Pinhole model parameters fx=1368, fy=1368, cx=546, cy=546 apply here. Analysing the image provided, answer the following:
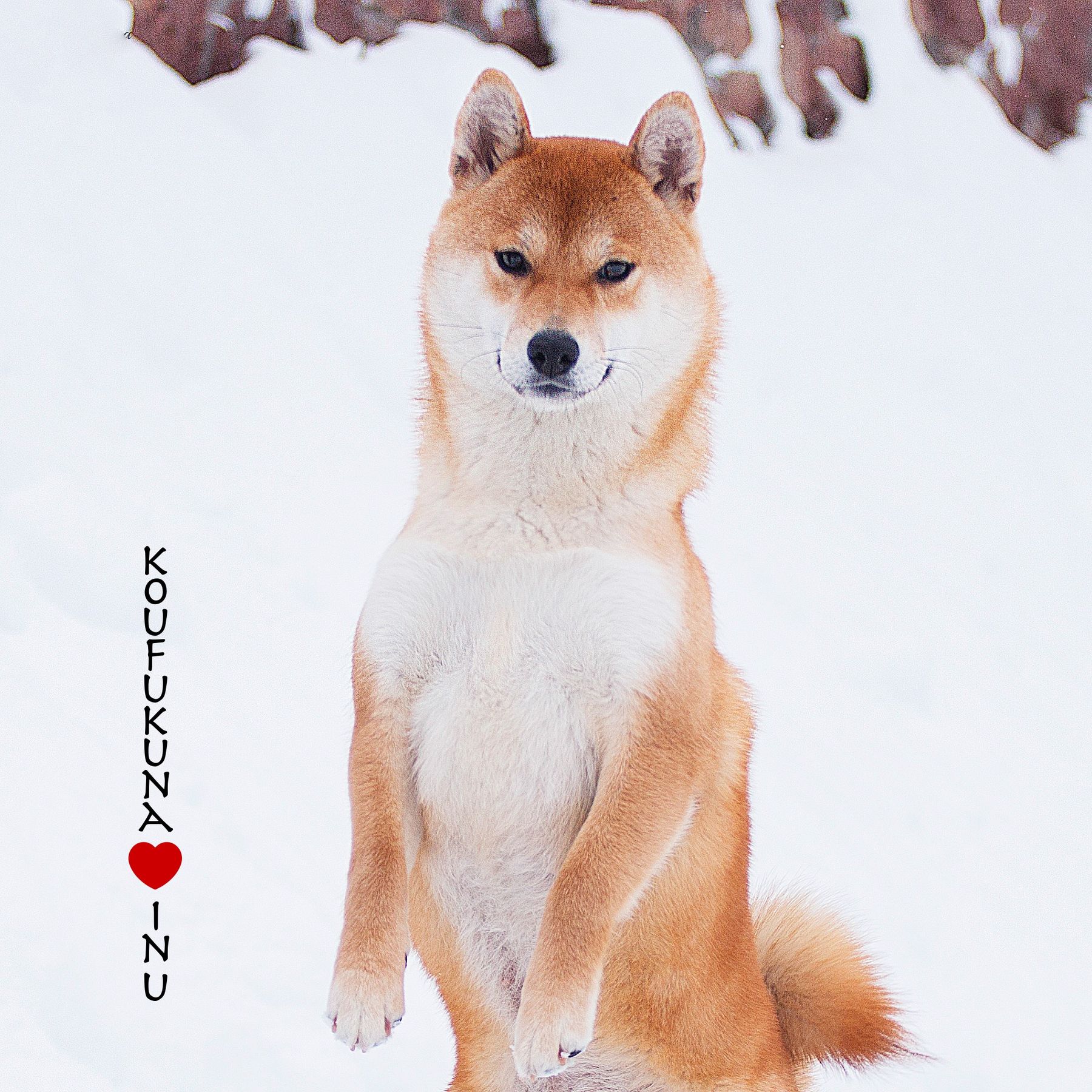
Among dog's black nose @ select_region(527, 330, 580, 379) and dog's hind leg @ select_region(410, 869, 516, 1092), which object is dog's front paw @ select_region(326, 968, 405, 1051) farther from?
dog's black nose @ select_region(527, 330, 580, 379)

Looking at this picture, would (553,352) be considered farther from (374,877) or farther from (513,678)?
(374,877)

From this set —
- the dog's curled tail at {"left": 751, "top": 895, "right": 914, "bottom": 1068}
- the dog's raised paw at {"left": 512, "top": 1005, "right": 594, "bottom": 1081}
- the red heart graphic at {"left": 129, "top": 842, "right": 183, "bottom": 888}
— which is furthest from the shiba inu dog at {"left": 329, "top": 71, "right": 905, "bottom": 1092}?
the red heart graphic at {"left": 129, "top": 842, "right": 183, "bottom": 888}

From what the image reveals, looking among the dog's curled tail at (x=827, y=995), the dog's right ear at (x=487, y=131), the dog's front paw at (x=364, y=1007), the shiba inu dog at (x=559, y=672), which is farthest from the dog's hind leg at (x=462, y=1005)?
the dog's right ear at (x=487, y=131)

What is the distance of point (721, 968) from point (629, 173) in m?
1.15

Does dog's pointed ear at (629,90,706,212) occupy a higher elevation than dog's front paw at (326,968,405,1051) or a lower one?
higher

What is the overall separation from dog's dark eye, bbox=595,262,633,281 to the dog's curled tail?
113 centimetres

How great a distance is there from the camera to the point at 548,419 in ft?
6.11

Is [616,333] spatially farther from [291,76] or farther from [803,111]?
[803,111]

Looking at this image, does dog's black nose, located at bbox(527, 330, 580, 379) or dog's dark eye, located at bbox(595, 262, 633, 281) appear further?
dog's dark eye, located at bbox(595, 262, 633, 281)

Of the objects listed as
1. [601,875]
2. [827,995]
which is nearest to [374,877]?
[601,875]

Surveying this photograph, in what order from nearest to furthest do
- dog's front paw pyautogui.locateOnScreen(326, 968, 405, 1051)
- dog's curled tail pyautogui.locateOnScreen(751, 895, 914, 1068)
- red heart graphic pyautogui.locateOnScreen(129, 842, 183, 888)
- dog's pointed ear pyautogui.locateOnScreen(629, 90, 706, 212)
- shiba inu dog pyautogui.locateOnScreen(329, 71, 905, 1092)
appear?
dog's front paw pyautogui.locateOnScreen(326, 968, 405, 1051), shiba inu dog pyautogui.locateOnScreen(329, 71, 905, 1092), dog's pointed ear pyautogui.locateOnScreen(629, 90, 706, 212), dog's curled tail pyautogui.locateOnScreen(751, 895, 914, 1068), red heart graphic pyautogui.locateOnScreen(129, 842, 183, 888)

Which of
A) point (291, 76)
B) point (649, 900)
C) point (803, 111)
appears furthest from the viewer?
point (803, 111)

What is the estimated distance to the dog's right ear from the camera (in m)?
1.98

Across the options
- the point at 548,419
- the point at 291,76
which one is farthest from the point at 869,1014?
the point at 291,76
